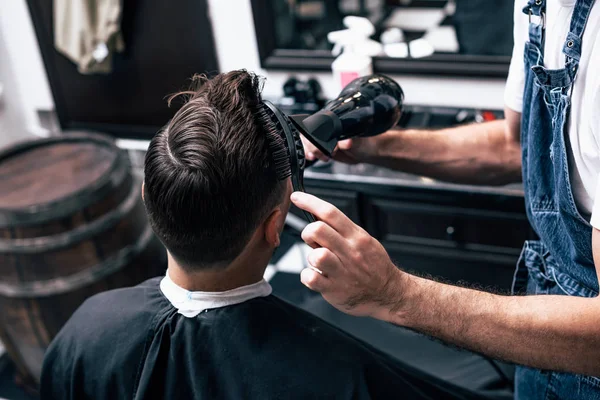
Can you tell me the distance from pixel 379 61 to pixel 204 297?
157 cm

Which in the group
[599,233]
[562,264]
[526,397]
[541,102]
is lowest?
[526,397]

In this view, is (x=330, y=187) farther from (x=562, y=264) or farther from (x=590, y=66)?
(x=590, y=66)

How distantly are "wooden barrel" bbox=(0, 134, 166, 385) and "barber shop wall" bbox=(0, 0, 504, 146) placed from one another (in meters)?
0.82

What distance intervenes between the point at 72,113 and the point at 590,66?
2974 millimetres

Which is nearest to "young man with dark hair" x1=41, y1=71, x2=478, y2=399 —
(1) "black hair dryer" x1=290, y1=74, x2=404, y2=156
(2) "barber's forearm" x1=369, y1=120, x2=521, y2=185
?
(1) "black hair dryer" x1=290, y1=74, x2=404, y2=156

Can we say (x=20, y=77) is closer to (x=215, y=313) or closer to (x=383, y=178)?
(x=383, y=178)

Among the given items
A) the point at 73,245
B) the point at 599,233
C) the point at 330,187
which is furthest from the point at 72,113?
the point at 599,233

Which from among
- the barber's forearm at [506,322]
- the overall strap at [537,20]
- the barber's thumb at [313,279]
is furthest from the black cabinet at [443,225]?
the barber's thumb at [313,279]

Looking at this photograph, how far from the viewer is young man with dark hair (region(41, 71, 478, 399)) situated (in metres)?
1.24

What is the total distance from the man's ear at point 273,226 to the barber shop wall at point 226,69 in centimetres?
151

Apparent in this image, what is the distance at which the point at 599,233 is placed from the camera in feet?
3.84

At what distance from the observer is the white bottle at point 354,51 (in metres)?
2.43

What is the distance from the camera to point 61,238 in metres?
2.20

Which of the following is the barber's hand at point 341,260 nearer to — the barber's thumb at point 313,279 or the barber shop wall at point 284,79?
the barber's thumb at point 313,279
